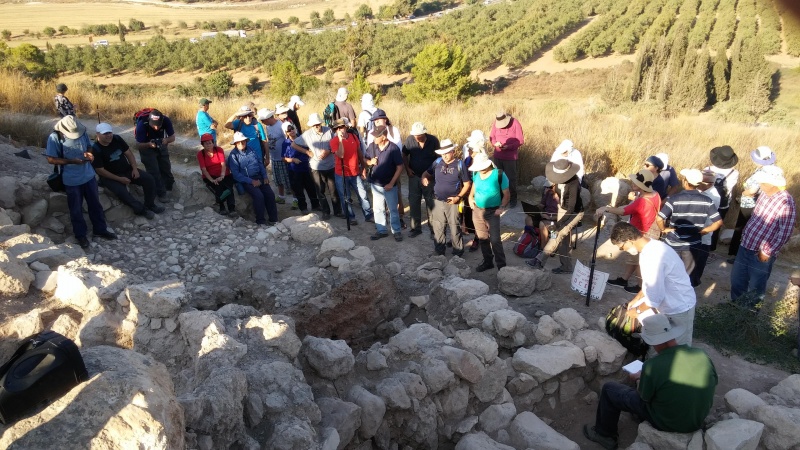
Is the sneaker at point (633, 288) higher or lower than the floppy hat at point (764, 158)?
lower

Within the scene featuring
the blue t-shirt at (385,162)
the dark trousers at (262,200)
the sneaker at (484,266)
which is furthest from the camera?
the dark trousers at (262,200)

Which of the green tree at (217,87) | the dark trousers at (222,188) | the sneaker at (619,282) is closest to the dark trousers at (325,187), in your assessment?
the dark trousers at (222,188)

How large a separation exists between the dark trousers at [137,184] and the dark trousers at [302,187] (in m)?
1.96

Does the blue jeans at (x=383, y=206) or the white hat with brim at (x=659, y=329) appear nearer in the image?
the white hat with brim at (x=659, y=329)

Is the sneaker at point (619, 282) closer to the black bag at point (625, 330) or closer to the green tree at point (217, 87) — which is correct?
the black bag at point (625, 330)

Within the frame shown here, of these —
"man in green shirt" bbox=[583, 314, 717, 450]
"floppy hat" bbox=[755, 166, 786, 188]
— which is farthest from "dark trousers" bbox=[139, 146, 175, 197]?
"floppy hat" bbox=[755, 166, 786, 188]

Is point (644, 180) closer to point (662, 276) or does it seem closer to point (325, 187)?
point (662, 276)

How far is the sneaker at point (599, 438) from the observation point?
455 cm

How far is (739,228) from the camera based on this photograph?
698 centimetres

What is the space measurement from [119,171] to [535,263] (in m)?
5.61

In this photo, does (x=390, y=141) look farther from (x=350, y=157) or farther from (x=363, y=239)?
(x=363, y=239)

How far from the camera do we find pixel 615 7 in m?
42.1

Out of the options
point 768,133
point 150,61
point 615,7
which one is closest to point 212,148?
point 768,133

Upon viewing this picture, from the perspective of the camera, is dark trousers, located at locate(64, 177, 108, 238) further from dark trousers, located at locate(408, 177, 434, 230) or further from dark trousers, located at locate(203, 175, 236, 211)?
dark trousers, located at locate(408, 177, 434, 230)
